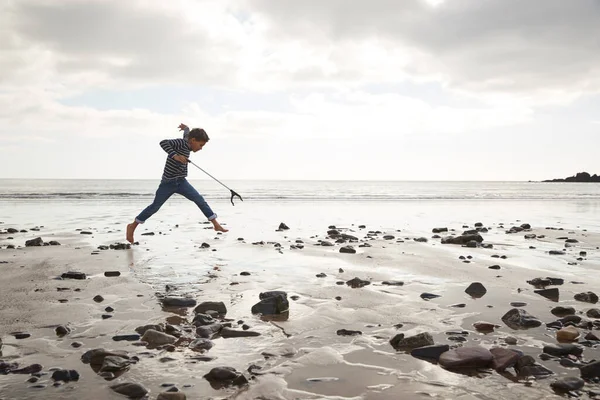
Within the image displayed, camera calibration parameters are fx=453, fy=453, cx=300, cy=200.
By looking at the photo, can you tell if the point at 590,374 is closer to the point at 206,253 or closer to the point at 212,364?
the point at 212,364

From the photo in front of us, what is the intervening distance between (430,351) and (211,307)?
252cm

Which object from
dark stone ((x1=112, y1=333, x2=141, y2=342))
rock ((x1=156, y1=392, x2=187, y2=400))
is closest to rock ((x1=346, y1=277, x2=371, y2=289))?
dark stone ((x1=112, y1=333, x2=141, y2=342))

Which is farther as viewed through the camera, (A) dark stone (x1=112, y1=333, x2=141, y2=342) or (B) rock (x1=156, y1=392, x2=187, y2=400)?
(A) dark stone (x1=112, y1=333, x2=141, y2=342)

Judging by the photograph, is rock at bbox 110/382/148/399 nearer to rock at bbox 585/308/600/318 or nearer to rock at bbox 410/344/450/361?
rock at bbox 410/344/450/361

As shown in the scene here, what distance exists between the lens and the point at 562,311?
5.29m

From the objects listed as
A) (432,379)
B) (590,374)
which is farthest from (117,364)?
(590,374)

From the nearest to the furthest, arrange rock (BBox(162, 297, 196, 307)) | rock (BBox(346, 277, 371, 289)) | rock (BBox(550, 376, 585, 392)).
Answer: rock (BBox(550, 376, 585, 392)) → rock (BBox(162, 297, 196, 307)) → rock (BBox(346, 277, 371, 289))

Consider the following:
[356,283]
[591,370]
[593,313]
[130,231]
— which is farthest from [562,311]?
[130,231]

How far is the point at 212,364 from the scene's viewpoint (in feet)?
11.9

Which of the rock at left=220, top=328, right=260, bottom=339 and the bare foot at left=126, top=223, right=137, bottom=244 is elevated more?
the bare foot at left=126, top=223, right=137, bottom=244

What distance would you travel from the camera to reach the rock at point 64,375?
3.26 metres

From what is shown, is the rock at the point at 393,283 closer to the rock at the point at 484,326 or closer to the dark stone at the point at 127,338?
the rock at the point at 484,326

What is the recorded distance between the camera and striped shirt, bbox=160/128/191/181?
10250 millimetres

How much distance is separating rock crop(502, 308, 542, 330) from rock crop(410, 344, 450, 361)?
127cm
